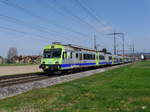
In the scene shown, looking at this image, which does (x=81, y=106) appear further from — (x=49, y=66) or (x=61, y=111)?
(x=49, y=66)

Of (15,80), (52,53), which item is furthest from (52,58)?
(15,80)

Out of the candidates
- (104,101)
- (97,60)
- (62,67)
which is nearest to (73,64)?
(62,67)

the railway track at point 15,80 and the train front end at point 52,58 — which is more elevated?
the train front end at point 52,58

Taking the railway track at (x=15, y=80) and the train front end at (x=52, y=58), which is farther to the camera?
the train front end at (x=52, y=58)

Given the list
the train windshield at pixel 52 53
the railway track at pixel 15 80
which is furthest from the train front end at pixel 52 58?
the railway track at pixel 15 80

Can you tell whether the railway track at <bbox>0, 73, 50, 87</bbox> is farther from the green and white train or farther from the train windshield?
the train windshield

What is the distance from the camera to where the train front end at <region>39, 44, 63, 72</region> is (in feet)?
70.5

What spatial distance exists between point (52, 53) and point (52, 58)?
2.13 feet

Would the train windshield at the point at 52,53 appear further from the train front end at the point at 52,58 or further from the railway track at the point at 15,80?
the railway track at the point at 15,80

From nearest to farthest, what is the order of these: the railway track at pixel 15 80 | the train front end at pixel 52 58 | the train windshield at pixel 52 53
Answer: the railway track at pixel 15 80
the train front end at pixel 52 58
the train windshield at pixel 52 53

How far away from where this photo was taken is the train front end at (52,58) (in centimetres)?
2149

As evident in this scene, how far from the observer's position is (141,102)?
7406 mm

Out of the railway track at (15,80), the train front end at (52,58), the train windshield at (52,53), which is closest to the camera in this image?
the railway track at (15,80)

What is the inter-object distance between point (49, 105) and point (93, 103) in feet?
5.21
